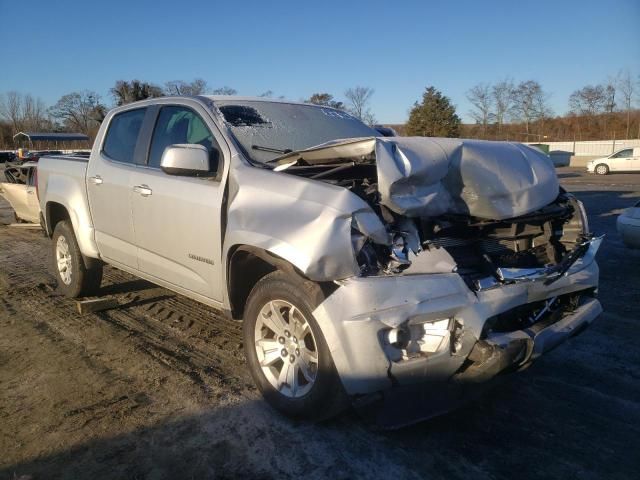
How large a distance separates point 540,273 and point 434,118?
18683mm

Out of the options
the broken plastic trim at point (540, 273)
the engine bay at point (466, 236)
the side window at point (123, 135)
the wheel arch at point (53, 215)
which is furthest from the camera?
the wheel arch at point (53, 215)

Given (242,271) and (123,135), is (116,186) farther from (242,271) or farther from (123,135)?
(242,271)

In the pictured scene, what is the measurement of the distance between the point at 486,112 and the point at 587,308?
58.3m

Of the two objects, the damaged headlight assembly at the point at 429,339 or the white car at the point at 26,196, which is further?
the white car at the point at 26,196

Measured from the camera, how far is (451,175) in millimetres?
3027

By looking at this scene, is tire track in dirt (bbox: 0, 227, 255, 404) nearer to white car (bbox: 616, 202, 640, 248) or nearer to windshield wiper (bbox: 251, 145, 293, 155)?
windshield wiper (bbox: 251, 145, 293, 155)

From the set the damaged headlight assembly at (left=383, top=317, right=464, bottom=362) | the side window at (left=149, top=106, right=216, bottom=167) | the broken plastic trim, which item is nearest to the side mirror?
the side window at (left=149, top=106, right=216, bottom=167)

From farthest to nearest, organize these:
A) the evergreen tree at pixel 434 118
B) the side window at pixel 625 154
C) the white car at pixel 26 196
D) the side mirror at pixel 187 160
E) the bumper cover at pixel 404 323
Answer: the side window at pixel 625 154
the evergreen tree at pixel 434 118
the white car at pixel 26 196
the side mirror at pixel 187 160
the bumper cover at pixel 404 323

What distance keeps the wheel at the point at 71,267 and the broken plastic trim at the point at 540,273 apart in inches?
162

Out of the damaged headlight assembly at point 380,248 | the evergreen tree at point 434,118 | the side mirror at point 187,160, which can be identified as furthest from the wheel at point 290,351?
the evergreen tree at point 434,118

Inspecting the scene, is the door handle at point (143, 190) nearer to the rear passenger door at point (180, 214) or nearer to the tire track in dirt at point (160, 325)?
the rear passenger door at point (180, 214)

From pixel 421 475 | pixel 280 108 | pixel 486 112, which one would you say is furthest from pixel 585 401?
pixel 486 112

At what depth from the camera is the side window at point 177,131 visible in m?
3.84

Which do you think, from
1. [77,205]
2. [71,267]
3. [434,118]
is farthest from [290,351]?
[434,118]
